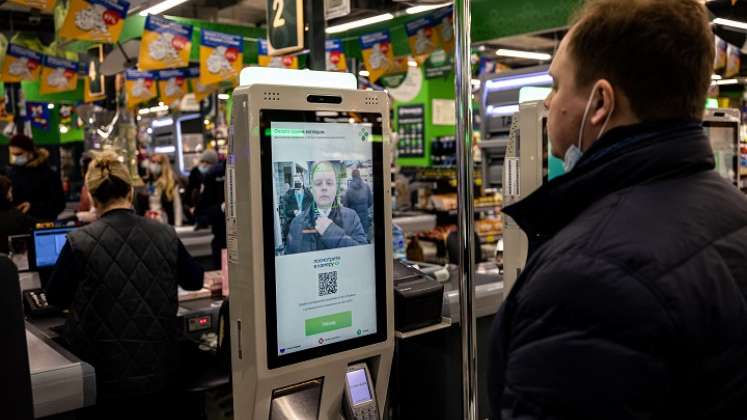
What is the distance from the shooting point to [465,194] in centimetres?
187

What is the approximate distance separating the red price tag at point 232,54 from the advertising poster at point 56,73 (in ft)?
8.35

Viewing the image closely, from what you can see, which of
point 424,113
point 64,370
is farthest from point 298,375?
point 424,113

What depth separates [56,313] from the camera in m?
3.76

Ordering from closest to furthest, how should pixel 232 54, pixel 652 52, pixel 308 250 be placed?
pixel 652 52
pixel 308 250
pixel 232 54

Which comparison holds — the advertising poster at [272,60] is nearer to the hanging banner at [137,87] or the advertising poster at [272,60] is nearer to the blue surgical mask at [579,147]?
the hanging banner at [137,87]

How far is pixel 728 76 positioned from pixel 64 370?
9055 mm

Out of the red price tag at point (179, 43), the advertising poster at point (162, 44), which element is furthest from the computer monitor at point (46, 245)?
the red price tag at point (179, 43)

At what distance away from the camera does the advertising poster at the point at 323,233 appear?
6.93ft

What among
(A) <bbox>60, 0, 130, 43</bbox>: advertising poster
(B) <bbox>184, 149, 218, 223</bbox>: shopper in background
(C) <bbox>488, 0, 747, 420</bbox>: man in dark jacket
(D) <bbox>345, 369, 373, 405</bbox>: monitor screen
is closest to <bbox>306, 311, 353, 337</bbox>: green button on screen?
(D) <bbox>345, 369, 373, 405</bbox>: monitor screen

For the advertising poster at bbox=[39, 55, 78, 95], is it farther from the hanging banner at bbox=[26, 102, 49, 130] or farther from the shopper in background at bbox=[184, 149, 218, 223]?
the hanging banner at bbox=[26, 102, 49, 130]

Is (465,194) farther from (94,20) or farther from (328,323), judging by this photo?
(94,20)

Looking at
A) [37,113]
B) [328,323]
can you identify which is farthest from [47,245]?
[37,113]

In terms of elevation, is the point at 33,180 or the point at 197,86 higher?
the point at 197,86

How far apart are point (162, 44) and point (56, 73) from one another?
2489 mm
